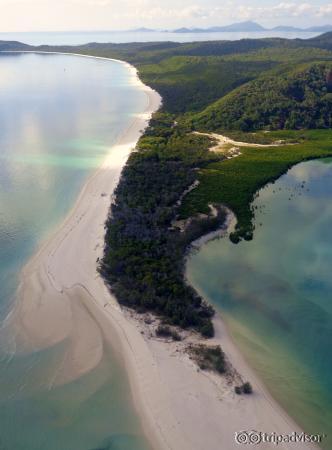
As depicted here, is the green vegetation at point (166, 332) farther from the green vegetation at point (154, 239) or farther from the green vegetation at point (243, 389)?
the green vegetation at point (243, 389)

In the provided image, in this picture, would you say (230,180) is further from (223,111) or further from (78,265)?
(223,111)

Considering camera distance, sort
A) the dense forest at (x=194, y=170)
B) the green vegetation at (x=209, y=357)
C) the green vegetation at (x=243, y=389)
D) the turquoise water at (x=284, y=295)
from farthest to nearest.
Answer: the dense forest at (x=194, y=170) → the green vegetation at (x=209, y=357) → the turquoise water at (x=284, y=295) → the green vegetation at (x=243, y=389)

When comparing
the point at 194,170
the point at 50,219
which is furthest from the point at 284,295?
the point at 194,170

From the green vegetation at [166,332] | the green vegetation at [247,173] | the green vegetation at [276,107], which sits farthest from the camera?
the green vegetation at [276,107]

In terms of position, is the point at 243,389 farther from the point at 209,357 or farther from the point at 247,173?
the point at 247,173

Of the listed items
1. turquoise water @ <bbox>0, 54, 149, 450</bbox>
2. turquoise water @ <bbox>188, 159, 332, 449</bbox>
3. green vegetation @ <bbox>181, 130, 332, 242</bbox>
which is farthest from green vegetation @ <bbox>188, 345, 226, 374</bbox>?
green vegetation @ <bbox>181, 130, 332, 242</bbox>

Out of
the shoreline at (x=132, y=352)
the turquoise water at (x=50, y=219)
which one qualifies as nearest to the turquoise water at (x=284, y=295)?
the shoreline at (x=132, y=352)

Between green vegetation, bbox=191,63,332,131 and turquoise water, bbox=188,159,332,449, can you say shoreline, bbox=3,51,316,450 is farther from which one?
green vegetation, bbox=191,63,332,131
